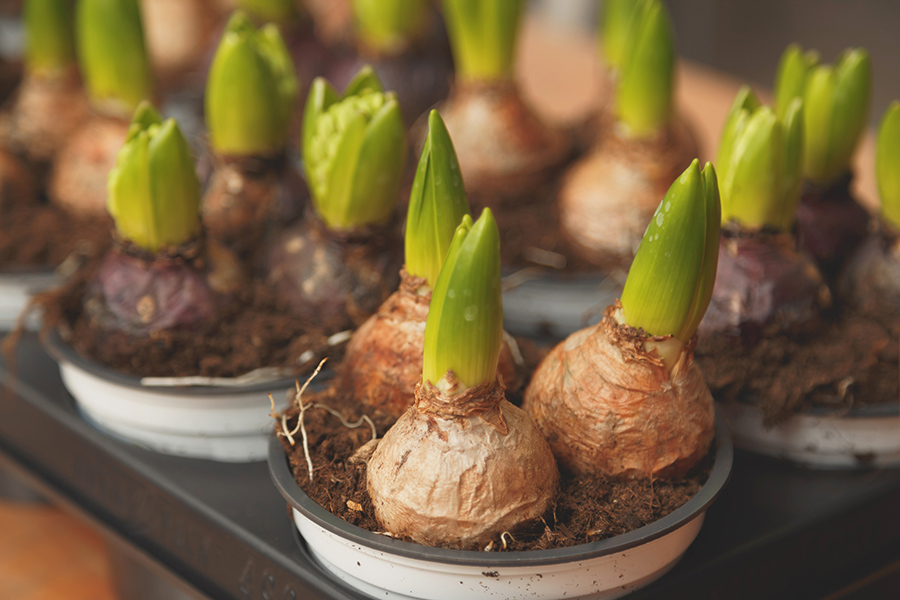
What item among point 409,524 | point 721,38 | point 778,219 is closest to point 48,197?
point 409,524

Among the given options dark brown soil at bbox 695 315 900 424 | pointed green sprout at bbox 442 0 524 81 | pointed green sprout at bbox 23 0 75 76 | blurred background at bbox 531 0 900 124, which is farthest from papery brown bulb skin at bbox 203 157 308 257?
blurred background at bbox 531 0 900 124

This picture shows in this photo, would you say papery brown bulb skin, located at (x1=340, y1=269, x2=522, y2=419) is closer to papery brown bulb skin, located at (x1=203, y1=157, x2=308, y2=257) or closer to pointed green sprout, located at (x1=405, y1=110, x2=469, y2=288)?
pointed green sprout, located at (x1=405, y1=110, x2=469, y2=288)

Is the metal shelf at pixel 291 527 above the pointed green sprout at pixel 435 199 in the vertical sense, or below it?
below

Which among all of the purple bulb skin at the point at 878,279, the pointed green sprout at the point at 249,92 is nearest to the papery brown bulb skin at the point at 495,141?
the pointed green sprout at the point at 249,92

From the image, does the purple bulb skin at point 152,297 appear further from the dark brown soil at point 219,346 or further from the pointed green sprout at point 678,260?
the pointed green sprout at point 678,260

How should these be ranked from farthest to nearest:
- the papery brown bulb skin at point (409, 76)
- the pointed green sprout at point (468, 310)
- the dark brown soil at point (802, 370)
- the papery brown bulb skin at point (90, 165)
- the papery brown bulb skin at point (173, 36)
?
the papery brown bulb skin at point (173, 36)
the papery brown bulb skin at point (409, 76)
the papery brown bulb skin at point (90, 165)
the dark brown soil at point (802, 370)
the pointed green sprout at point (468, 310)

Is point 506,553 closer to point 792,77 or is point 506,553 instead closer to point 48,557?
point 792,77

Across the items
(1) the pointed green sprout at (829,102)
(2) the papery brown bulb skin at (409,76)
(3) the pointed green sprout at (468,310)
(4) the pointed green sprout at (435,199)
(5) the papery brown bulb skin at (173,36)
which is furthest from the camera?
(5) the papery brown bulb skin at (173,36)
